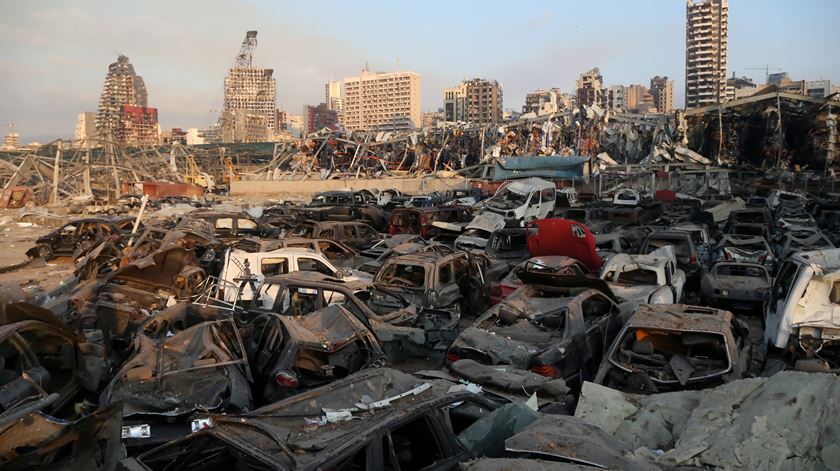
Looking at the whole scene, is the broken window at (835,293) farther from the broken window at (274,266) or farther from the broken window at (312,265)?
the broken window at (274,266)

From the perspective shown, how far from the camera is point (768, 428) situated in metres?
3.97

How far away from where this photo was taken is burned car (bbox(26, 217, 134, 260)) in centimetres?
1684

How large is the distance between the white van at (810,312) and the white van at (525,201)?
1300 cm

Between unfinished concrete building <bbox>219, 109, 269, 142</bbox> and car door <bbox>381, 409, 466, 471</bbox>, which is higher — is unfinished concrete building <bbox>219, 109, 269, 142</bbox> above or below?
above

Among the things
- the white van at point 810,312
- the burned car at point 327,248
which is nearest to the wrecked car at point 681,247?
the white van at point 810,312

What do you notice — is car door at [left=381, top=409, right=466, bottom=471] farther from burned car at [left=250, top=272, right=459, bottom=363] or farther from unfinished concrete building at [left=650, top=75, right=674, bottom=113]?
unfinished concrete building at [left=650, top=75, right=674, bottom=113]

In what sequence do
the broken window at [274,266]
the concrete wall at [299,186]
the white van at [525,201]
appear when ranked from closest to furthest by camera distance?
the broken window at [274,266] < the white van at [525,201] < the concrete wall at [299,186]

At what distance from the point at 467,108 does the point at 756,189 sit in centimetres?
9225

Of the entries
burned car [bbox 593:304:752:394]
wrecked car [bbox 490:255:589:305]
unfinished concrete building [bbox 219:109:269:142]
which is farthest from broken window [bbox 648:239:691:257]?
unfinished concrete building [bbox 219:109:269:142]

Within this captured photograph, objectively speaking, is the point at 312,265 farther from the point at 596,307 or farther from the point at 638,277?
the point at 638,277

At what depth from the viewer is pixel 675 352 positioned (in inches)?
268

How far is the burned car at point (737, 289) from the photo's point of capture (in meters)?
10.8

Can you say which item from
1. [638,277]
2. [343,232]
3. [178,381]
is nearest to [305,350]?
[178,381]

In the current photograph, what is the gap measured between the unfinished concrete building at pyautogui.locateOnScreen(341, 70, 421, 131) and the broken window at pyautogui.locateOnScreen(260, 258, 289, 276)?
166 meters
